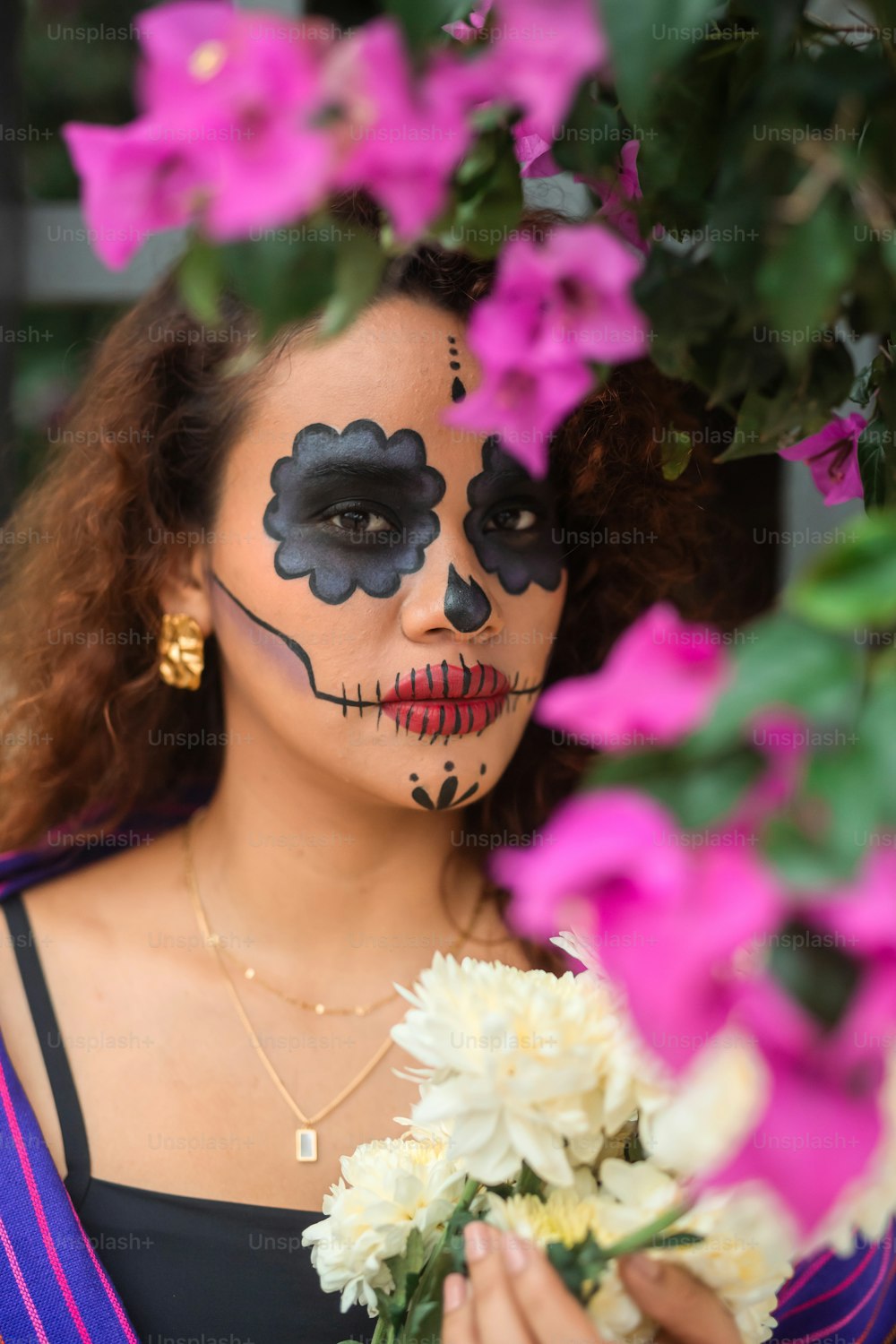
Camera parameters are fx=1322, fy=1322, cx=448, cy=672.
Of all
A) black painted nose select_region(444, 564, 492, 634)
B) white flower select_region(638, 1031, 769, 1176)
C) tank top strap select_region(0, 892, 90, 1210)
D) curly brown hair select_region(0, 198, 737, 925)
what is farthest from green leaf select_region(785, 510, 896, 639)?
tank top strap select_region(0, 892, 90, 1210)

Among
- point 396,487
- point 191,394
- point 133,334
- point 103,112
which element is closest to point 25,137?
point 103,112

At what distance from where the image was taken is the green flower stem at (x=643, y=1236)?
2.19 feet

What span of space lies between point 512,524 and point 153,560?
0.40 m

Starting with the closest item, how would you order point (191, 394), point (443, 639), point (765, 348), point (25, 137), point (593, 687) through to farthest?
1. point (593, 687)
2. point (765, 348)
3. point (443, 639)
4. point (191, 394)
5. point (25, 137)

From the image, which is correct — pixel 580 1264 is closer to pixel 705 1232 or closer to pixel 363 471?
pixel 705 1232

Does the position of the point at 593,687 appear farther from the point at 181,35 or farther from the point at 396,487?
the point at 396,487

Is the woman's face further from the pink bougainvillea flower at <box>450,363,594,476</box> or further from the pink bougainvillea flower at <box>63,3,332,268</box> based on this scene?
the pink bougainvillea flower at <box>63,3,332,268</box>

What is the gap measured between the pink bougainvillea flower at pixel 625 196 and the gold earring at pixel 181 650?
796mm

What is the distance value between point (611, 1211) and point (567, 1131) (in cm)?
5

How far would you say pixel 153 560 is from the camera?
1433 millimetres

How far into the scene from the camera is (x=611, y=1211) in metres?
0.72

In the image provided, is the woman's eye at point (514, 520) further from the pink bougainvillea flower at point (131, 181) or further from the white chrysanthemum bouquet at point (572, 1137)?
the pink bougainvillea flower at point (131, 181)

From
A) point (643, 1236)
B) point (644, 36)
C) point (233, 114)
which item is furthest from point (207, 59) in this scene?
point (643, 1236)

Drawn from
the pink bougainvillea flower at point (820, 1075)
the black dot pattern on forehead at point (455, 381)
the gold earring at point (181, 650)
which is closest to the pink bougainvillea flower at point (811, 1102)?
the pink bougainvillea flower at point (820, 1075)
